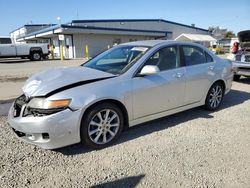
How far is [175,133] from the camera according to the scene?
14.6ft

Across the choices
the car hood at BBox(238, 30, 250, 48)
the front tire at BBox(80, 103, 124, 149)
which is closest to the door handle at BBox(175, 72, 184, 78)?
the front tire at BBox(80, 103, 124, 149)

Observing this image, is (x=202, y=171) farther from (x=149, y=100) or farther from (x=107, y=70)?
(x=107, y=70)

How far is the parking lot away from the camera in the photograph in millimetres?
3078

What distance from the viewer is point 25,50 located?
23.0 metres

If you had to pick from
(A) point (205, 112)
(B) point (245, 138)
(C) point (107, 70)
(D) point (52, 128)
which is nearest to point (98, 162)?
(D) point (52, 128)

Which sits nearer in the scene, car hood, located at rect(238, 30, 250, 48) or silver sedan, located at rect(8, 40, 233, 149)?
silver sedan, located at rect(8, 40, 233, 149)

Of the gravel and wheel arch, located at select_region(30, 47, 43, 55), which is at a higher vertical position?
wheel arch, located at select_region(30, 47, 43, 55)

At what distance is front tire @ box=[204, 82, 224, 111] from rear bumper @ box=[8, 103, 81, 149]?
3205 millimetres

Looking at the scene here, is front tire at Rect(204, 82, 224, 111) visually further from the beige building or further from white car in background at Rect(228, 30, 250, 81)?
the beige building

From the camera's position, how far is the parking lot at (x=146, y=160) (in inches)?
121

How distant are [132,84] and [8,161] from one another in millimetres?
2118

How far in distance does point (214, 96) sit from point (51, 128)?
3.81 metres

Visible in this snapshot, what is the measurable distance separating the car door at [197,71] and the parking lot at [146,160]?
2.16ft

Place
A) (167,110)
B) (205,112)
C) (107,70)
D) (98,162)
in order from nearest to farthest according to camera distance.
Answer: (98,162) < (107,70) < (167,110) < (205,112)
